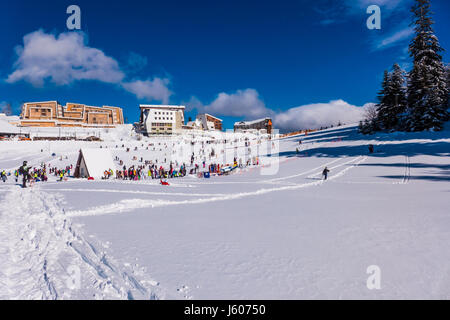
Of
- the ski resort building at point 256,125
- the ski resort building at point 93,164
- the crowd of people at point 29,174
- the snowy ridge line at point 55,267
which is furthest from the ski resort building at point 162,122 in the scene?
the snowy ridge line at point 55,267

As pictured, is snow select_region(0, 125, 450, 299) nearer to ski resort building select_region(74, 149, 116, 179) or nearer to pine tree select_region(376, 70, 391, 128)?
ski resort building select_region(74, 149, 116, 179)

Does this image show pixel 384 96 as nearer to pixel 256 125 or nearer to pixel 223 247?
pixel 223 247

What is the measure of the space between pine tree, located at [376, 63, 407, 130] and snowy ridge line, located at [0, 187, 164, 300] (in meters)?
42.8

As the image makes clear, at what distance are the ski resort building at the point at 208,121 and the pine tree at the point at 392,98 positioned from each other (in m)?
71.1

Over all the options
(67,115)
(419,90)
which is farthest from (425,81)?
(67,115)

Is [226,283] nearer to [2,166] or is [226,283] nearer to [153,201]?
[153,201]

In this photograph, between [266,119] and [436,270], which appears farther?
[266,119]

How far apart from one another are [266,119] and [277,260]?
10097cm

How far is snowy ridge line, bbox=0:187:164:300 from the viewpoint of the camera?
11.3ft

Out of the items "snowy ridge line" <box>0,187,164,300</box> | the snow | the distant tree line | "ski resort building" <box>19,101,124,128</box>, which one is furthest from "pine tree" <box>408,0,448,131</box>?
"ski resort building" <box>19,101,124,128</box>

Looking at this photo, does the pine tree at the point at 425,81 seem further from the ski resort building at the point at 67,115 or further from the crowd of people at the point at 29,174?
the ski resort building at the point at 67,115

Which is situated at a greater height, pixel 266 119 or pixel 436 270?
pixel 266 119

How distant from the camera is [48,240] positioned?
5418 millimetres

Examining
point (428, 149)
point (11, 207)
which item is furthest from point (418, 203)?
point (428, 149)
